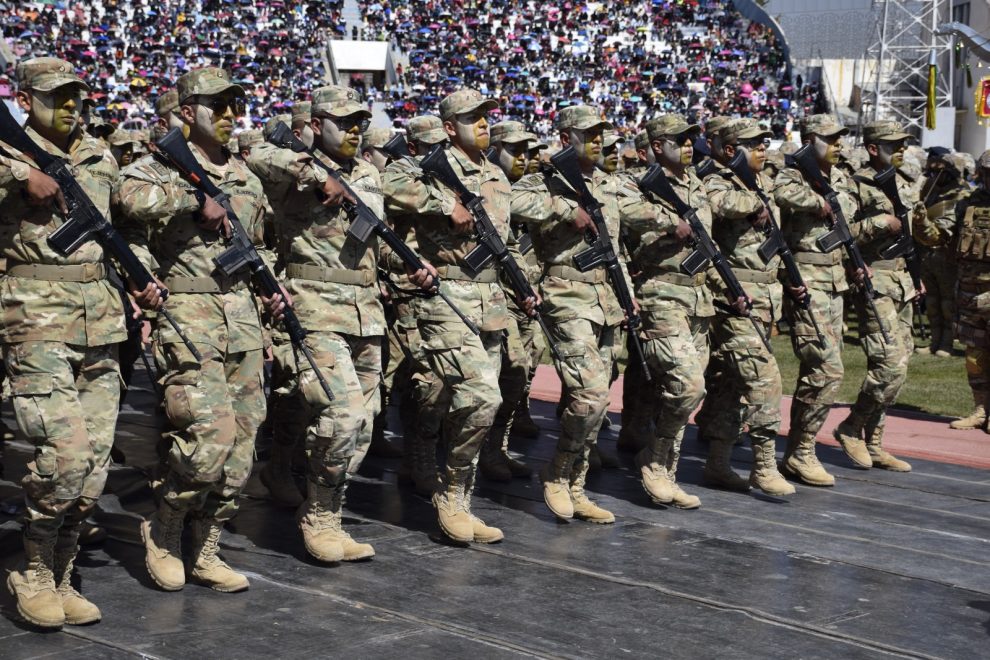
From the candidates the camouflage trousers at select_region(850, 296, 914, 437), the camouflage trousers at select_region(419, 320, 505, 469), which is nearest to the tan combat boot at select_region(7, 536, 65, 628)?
the camouflage trousers at select_region(419, 320, 505, 469)

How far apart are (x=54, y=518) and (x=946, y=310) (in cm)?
1217

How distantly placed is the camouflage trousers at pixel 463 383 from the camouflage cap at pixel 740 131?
8.74 ft

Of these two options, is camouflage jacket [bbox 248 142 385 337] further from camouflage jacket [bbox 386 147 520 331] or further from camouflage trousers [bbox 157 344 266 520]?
camouflage trousers [bbox 157 344 266 520]

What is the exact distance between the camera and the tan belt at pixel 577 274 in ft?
26.2

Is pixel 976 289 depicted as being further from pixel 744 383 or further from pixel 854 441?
pixel 744 383

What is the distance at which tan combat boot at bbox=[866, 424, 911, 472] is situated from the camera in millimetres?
9891

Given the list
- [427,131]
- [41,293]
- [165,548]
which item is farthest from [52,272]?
[427,131]

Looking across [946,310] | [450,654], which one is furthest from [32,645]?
[946,310]

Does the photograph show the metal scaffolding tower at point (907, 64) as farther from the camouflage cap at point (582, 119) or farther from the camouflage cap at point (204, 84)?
the camouflage cap at point (204, 84)

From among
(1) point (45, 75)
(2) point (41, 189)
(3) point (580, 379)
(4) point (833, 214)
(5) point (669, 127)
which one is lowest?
(3) point (580, 379)

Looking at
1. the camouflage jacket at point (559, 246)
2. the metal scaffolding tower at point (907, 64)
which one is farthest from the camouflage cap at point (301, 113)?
the metal scaffolding tower at point (907, 64)

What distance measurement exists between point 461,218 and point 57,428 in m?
2.55

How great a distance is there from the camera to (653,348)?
333 inches

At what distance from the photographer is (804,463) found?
9.39 meters
